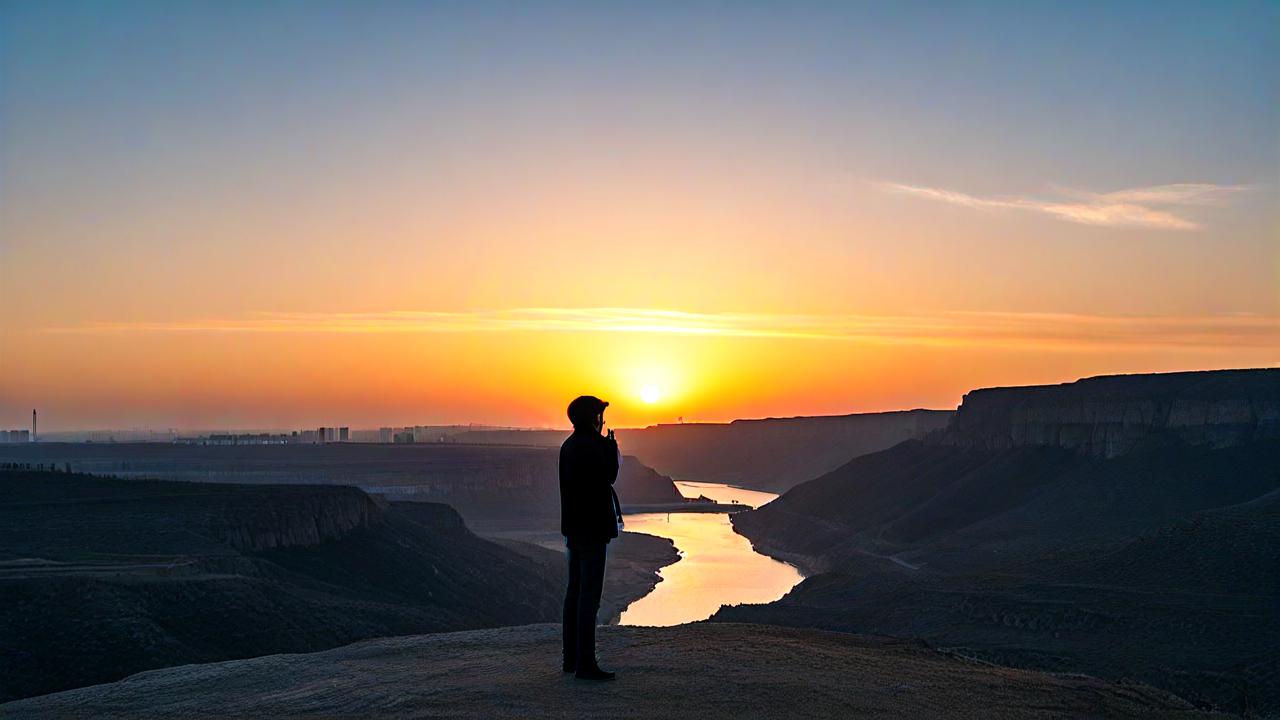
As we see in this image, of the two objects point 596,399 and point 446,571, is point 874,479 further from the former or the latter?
point 596,399

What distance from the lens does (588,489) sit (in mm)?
14031

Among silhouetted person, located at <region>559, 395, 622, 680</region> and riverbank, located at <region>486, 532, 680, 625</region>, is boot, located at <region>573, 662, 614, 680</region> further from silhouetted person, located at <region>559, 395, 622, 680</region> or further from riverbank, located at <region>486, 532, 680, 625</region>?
riverbank, located at <region>486, 532, 680, 625</region>

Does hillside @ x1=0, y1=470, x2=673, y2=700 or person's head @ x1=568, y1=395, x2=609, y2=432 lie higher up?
person's head @ x1=568, y1=395, x2=609, y2=432

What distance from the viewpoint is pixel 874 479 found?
12000 cm

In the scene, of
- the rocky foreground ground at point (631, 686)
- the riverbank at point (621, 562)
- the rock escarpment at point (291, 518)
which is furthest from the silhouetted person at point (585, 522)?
the riverbank at point (621, 562)

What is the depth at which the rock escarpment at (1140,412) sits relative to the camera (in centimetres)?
8412

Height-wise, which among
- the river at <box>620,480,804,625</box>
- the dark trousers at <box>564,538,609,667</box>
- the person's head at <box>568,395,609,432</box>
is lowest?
the river at <box>620,480,804,625</box>

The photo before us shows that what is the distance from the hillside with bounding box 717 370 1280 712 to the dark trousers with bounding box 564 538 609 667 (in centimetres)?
2529

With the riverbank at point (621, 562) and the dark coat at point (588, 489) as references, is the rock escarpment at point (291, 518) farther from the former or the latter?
the dark coat at point (588, 489)

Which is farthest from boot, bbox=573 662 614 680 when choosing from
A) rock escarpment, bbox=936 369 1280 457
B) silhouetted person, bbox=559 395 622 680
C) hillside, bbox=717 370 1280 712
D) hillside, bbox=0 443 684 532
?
Answer: hillside, bbox=0 443 684 532

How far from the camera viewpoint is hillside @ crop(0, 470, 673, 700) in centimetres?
3281

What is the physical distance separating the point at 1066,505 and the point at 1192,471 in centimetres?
835

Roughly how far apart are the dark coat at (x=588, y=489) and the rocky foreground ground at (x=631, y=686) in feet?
→ 5.33

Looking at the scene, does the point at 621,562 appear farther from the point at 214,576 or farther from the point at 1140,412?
the point at 214,576
